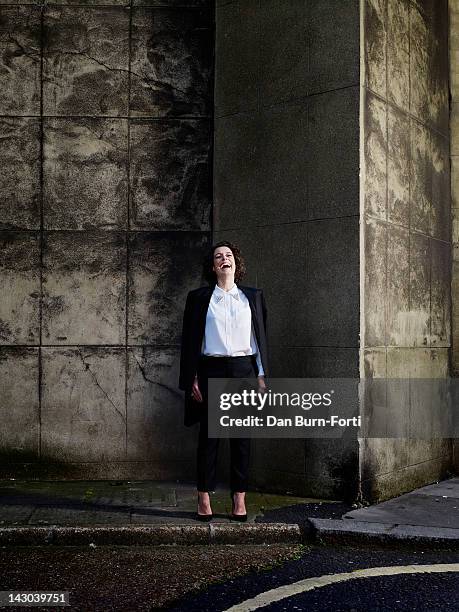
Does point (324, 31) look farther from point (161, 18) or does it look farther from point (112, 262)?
point (112, 262)

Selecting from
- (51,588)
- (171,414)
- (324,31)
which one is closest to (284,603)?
(51,588)

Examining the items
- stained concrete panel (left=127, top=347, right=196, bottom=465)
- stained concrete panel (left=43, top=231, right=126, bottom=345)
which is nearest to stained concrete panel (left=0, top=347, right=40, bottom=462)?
stained concrete panel (left=43, top=231, right=126, bottom=345)

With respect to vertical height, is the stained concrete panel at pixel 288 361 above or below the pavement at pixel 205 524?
above

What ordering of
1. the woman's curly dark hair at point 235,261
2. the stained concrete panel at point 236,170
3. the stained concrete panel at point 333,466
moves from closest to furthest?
the woman's curly dark hair at point 235,261, the stained concrete panel at point 333,466, the stained concrete panel at point 236,170

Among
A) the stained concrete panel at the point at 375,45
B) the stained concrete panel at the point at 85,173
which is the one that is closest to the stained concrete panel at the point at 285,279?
the stained concrete panel at the point at 375,45

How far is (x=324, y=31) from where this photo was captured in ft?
21.8

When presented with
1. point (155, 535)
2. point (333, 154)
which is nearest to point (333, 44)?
point (333, 154)

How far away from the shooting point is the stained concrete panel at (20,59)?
24.3 feet

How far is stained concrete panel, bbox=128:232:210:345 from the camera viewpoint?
740 cm

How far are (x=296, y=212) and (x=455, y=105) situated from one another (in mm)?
2361

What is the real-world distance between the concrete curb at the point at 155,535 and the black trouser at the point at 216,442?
39 cm

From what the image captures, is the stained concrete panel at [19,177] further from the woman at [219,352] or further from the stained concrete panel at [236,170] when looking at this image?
the woman at [219,352]

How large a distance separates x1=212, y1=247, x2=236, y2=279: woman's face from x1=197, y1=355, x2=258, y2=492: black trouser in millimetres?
628

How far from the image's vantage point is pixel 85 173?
7.43m
